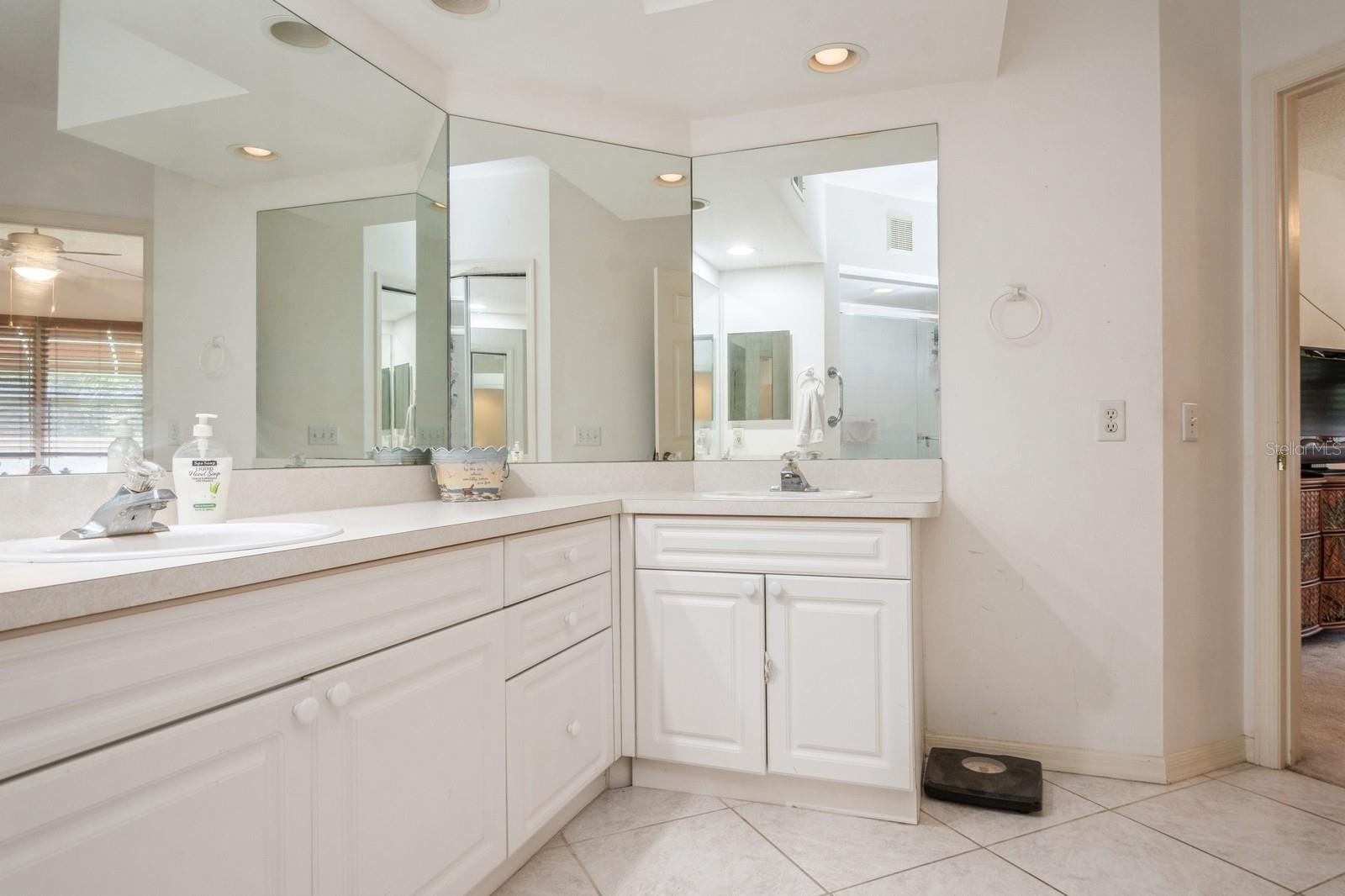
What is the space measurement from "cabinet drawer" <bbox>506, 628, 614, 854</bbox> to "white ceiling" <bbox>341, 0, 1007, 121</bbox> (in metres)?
1.69

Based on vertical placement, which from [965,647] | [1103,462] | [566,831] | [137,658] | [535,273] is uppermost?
[535,273]

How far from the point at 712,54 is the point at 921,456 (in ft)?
4.59

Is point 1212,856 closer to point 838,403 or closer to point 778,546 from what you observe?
point 778,546

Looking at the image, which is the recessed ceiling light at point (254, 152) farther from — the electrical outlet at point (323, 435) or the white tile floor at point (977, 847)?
the white tile floor at point (977, 847)

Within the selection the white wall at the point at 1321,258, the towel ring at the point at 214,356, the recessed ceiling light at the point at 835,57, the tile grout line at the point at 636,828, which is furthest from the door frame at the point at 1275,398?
the towel ring at the point at 214,356

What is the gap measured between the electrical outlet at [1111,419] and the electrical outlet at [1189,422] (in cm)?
17

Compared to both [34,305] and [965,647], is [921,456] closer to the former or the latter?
[965,647]

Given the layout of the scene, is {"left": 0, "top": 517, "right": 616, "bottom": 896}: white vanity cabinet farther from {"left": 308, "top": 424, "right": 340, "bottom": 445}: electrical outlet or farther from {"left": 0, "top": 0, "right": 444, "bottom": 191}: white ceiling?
{"left": 0, "top": 0, "right": 444, "bottom": 191}: white ceiling

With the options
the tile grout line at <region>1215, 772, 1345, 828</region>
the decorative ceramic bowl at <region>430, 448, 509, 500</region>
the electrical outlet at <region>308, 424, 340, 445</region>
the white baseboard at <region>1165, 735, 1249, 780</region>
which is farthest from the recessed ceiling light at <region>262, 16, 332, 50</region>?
the tile grout line at <region>1215, 772, 1345, 828</region>

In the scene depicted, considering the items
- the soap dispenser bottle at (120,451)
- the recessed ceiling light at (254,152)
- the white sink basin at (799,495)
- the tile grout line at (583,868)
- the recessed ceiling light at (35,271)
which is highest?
the recessed ceiling light at (254,152)

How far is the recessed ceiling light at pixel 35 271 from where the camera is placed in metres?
1.25

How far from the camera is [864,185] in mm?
2488

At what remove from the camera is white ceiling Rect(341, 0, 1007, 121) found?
6.55ft

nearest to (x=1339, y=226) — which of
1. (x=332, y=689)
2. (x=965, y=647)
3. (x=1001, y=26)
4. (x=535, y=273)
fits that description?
(x=1001, y=26)
